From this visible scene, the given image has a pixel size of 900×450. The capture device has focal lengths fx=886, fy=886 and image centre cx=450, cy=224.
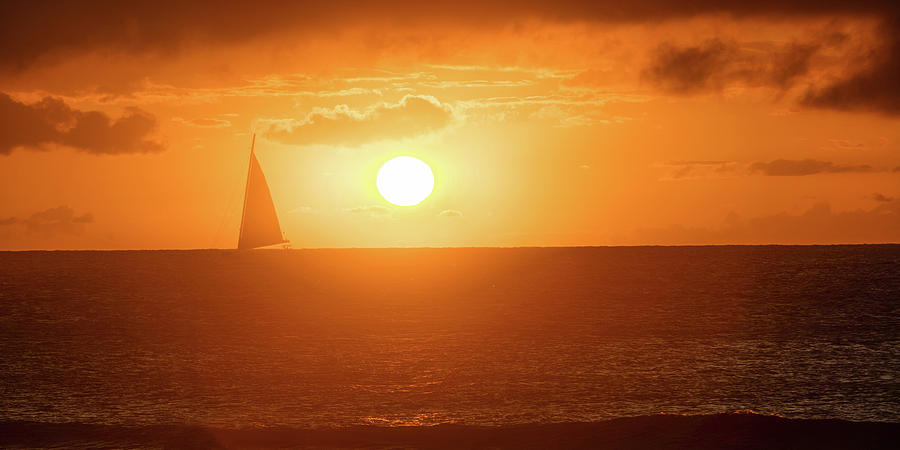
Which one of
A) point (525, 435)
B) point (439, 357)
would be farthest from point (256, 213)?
point (525, 435)

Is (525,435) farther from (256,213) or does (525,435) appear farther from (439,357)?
(256,213)

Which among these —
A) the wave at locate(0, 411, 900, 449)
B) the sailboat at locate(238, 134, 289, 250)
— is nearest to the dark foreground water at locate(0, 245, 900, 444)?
the wave at locate(0, 411, 900, 449)

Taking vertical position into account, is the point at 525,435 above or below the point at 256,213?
below

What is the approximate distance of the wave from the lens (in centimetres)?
3272

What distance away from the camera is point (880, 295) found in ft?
400

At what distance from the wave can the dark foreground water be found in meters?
1.79

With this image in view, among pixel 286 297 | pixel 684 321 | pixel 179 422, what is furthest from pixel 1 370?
pixel 286 297

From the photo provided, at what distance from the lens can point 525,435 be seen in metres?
34.7

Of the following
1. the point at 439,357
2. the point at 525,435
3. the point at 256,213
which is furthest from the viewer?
the point at 256,213

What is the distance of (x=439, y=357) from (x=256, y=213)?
96.7 m

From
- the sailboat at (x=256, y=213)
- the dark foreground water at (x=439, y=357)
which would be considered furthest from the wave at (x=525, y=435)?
the sailboat at (x=256, y=213)

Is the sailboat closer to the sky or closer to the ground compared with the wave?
closer to the sky

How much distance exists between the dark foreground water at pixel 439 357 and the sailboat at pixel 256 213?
24.2m

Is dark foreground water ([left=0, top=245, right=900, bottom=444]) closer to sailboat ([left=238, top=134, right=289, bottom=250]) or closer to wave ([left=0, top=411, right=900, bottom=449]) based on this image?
wave ([left=0, top=411, right=900, bottom=449])
